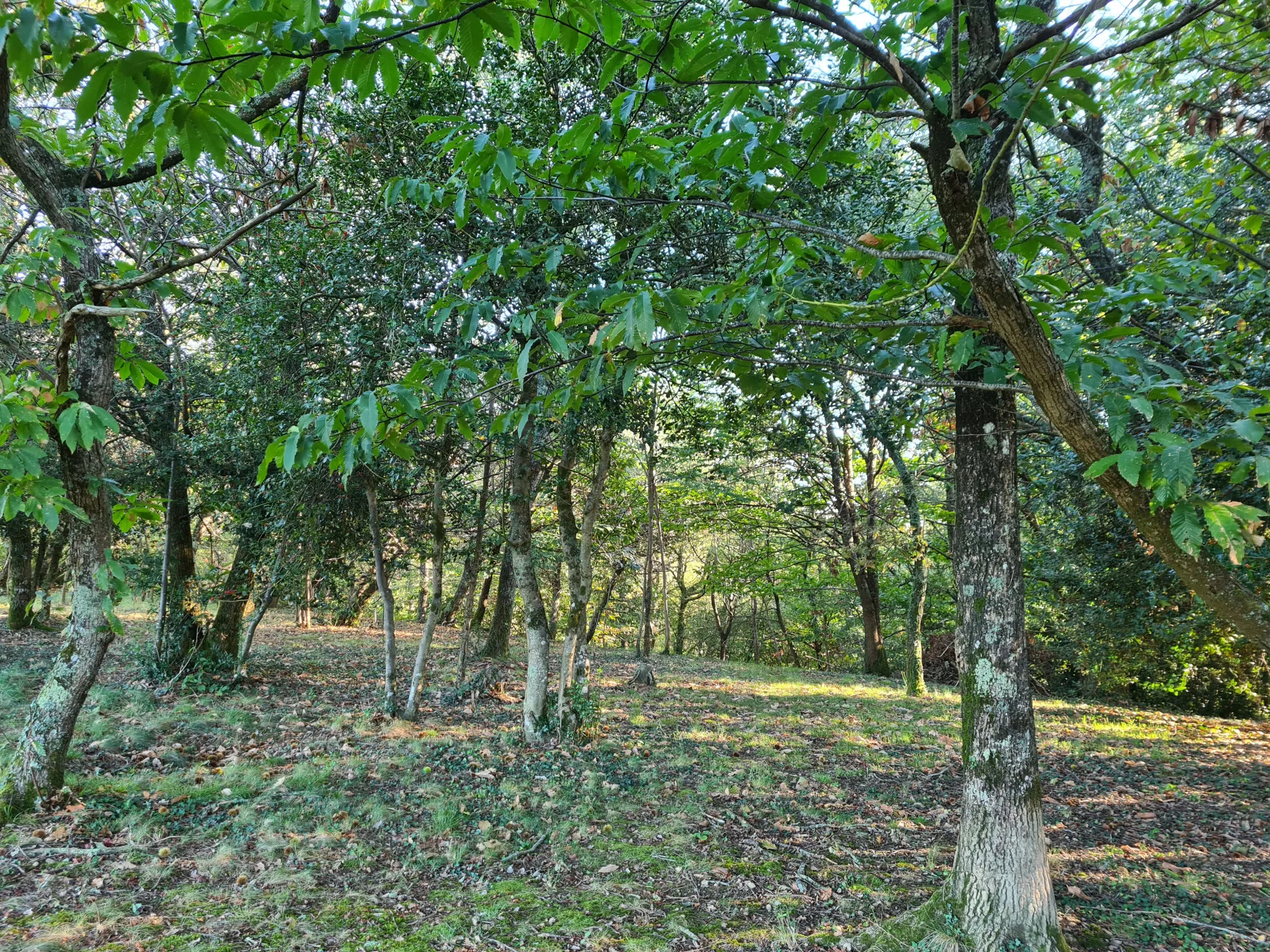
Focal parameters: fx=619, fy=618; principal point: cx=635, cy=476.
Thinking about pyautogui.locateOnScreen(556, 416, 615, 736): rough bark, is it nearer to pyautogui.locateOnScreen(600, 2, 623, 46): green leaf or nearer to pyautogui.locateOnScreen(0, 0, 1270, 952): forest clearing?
pyautogui.locateOnScreen(0, 0, 1270, 952): forest clearing

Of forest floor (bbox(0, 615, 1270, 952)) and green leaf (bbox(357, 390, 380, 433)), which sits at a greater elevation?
green leaf (bbox(357, 390, 380, 433))

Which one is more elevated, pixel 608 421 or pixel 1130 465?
pixel 608 421

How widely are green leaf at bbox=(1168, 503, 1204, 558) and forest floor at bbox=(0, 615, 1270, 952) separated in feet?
9.63

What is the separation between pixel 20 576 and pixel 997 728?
630 inches

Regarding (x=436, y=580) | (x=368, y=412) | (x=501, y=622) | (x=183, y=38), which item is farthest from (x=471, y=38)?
(x=501, y=622)

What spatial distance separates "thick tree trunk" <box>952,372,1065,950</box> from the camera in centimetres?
306

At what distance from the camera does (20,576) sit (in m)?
11.7

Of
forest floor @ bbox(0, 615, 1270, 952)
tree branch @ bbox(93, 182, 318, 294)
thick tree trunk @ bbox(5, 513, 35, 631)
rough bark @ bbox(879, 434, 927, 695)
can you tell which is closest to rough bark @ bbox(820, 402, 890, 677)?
rough bark @ bbox(879, 434, 927, 695)

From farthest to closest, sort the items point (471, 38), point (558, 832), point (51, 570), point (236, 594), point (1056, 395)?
point (51, 570)
point (236, 594)
point (558, 832)
point (1056, 395)
point (471, 38)

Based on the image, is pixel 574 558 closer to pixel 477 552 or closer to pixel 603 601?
pixel 477 552

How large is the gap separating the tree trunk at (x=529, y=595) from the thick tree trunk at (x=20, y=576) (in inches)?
422

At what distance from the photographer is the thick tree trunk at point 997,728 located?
3.06 meters

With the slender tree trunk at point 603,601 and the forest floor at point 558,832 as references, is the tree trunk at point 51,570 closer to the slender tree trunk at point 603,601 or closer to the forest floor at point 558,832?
the forest floor at point 558,832

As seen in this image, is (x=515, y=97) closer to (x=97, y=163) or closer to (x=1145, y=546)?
(x=97, y=163)
